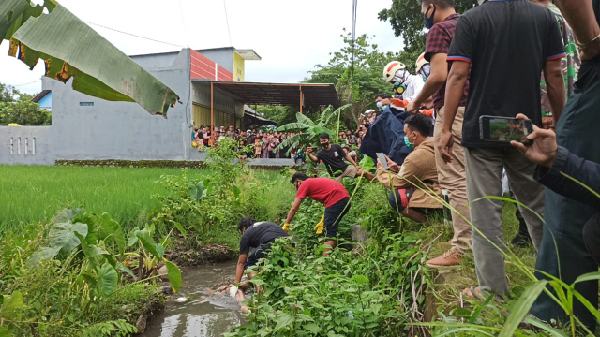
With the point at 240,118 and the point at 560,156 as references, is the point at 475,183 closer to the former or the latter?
the point at 560,156

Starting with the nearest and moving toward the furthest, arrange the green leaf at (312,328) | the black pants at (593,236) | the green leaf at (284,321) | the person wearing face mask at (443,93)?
the black pants at (593,236), the green leaf at (284,321), the green leaf at (312,328), the person wearing face mask at (443,93)

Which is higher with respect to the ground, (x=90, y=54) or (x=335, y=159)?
(x=90, y=54)

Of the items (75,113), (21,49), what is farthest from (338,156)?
(75,113)

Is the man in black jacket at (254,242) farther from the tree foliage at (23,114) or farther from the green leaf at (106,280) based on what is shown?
the tree foliage at (23,114)

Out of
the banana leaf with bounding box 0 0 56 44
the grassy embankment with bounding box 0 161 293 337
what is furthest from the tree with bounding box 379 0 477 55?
the banana leaf with bounding box 0 0 56 44

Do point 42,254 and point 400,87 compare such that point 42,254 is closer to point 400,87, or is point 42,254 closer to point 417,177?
point 417,177

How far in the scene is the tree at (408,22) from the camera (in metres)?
17.1

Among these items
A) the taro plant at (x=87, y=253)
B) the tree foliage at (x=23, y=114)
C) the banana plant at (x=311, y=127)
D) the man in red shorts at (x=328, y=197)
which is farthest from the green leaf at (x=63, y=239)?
the tree foliage at (x=23, y=114)

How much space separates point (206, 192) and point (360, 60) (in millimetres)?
21430

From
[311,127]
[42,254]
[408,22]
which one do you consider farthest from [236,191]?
[408,22]

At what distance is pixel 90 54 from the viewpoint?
8.19 feet

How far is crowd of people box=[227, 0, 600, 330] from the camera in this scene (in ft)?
4.89

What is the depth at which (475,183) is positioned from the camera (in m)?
2.36

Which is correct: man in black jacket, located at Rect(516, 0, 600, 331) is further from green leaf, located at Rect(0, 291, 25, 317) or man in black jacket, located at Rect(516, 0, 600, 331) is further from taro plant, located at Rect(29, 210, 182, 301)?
taro plant, located at Rect(29, 210, 182, 301)
